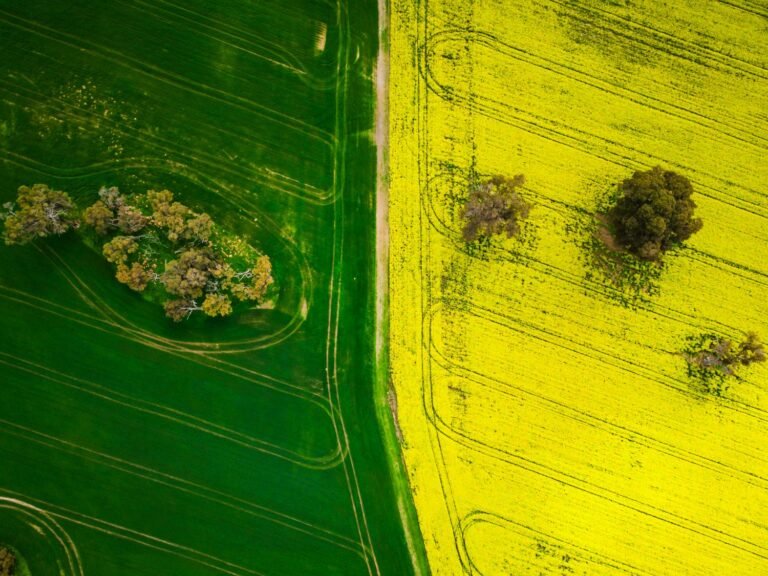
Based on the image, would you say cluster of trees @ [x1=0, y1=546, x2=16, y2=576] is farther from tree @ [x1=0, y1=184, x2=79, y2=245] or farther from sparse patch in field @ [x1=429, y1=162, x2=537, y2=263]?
sparse patch in field @ [x1=429, y1=162, x2=537, y2=263]

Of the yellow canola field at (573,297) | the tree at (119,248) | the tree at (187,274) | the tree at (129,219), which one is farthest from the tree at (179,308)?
the yellow canola field at (573,297)

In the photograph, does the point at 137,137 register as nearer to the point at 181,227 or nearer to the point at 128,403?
the point at 181,227

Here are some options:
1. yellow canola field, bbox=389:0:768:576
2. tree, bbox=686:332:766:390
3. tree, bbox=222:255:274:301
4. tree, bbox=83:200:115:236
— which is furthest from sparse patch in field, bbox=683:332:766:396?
tree, bbox=83:200:115:236

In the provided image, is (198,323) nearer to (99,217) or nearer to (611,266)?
(99,217)

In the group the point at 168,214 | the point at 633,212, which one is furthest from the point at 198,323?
the point at 633,212

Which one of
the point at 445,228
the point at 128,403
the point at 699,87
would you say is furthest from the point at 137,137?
the point at 699,87

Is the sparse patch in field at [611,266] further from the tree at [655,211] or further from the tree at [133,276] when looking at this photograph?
the tree at [133,276]
